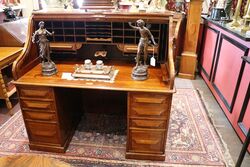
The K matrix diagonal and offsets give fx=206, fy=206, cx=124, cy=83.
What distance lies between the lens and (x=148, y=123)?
1660 millimetres

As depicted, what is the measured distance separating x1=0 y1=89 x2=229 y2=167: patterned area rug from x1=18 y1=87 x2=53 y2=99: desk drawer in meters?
0.59

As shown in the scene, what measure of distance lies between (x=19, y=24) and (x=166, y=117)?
2574 millimetres

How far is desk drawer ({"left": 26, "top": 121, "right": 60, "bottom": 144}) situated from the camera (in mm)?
1795

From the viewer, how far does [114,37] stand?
1.81 metres

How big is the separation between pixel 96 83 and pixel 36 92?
491 millimetres

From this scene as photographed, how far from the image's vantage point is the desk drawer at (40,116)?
5.70 ft

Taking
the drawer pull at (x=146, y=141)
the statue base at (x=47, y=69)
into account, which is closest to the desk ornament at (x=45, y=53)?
the statue base at (x=47, y=69)

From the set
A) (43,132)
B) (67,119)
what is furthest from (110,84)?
(43,132)

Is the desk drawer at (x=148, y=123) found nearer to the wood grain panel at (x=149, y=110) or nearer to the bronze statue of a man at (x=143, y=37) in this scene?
the wood grain panel at (x=149, y=110)

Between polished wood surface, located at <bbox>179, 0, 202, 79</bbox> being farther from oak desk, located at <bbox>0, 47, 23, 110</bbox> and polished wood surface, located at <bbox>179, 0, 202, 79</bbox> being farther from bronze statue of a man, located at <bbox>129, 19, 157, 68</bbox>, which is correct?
oak desk, located at <bbox>0, 47, 23, 110</bbox>

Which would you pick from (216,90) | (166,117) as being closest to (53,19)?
(166,117)

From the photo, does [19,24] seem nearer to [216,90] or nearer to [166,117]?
[166,117]

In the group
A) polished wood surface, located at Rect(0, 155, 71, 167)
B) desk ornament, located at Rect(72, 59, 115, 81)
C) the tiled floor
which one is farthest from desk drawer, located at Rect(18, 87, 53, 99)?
the tiled floor

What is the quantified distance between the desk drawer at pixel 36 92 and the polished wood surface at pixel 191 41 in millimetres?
2433
